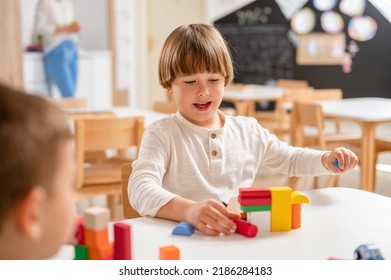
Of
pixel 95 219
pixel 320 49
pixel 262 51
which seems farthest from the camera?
pixel 262 51

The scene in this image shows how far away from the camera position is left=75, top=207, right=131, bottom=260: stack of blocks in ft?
2.14

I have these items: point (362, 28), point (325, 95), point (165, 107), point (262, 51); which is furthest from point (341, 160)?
point (262, 51)

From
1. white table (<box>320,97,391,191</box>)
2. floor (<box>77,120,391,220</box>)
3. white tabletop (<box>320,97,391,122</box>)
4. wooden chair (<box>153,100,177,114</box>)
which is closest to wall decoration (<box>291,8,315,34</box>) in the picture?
floor (<box>77,120,391,220</box>)

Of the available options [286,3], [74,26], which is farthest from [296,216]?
[286,3]

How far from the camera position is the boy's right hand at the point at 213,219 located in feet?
2.80

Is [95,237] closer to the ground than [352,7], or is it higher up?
closer to the ground

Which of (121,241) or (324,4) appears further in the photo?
(324,4)

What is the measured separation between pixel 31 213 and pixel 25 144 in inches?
2.2

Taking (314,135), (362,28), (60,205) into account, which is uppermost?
(362,28)

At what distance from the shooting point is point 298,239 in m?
0.86

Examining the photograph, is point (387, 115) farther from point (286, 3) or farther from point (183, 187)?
point (286, 3)

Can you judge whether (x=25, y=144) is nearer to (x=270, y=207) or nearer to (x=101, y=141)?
(x=270, y=207)

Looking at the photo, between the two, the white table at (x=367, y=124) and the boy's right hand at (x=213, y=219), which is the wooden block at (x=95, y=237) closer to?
the boy's right hand at (x=213, y=219)
